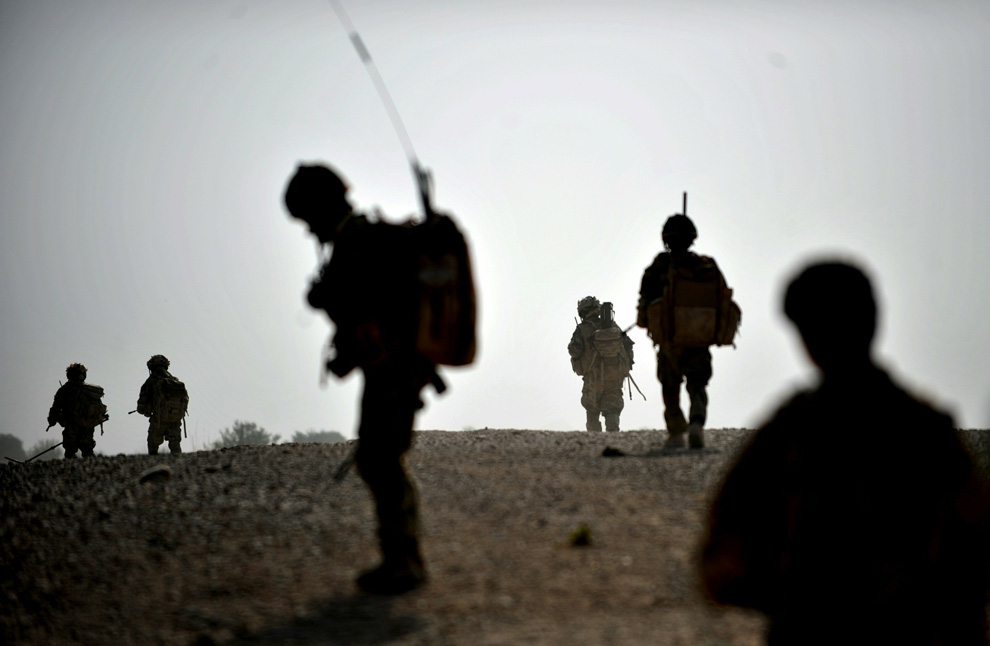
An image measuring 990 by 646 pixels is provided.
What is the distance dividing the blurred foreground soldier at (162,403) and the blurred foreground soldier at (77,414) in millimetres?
1483

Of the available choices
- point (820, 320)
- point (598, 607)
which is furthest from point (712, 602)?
point (598, 607)

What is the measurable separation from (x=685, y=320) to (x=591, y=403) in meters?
9.27

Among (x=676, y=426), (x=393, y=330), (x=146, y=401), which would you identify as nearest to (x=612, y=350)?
(x=676, y=426)

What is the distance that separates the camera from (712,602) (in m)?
2.48

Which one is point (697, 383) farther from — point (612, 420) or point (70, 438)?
point (70, 438)

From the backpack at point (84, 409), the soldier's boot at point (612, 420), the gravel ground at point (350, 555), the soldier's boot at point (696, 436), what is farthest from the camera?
the soldier's boot at point (612, 420)

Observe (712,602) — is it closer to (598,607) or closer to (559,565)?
(598,607)

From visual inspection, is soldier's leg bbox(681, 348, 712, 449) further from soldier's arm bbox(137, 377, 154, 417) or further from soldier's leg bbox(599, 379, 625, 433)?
soldier's arm bbox(137, 377, 154, 417)

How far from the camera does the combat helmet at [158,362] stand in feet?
64.9

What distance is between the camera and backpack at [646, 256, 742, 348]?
31.3 ft

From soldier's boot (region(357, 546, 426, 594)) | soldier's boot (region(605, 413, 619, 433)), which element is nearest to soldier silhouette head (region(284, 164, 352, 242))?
soldier's boot (region(357, 546, 426, 594))

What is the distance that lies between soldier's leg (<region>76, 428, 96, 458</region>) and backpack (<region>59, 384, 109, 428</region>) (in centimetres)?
13

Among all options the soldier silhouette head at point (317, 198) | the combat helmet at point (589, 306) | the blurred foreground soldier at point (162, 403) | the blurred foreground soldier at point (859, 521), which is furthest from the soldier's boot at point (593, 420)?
the blurred foreground soldier at point (859, 521)

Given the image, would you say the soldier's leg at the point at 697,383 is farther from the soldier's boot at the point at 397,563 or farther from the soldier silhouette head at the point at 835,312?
the soldier silhouette head at the point at 835,312
